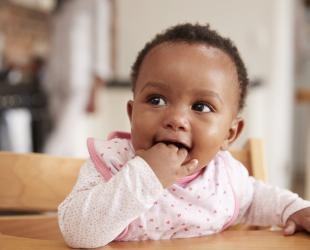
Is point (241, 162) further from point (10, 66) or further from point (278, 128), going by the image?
point (10, 66)

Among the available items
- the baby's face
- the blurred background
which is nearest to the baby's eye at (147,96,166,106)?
the baby's face

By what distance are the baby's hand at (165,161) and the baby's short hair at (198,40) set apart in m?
0.18

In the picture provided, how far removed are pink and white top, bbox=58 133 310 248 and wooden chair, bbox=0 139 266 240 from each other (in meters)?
0.10

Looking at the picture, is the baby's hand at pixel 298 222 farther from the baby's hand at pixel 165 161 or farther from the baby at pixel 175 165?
the baby's hand at pixel 165 161

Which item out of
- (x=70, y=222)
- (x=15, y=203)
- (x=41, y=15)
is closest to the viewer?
(x=70, y=222)

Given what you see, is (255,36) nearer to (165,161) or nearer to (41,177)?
(41,177)

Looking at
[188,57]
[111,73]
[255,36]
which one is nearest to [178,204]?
[188,57]

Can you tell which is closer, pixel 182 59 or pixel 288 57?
pixel 182 59

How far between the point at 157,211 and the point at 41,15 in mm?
3792

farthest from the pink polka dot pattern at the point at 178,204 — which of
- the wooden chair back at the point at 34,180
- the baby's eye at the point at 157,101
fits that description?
the wooden chair back at the point at 34,180

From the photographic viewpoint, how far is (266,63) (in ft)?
10.5

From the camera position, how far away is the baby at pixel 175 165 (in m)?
0.66

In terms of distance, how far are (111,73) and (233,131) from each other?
2741mm

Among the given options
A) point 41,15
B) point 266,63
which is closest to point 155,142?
point 266,63
